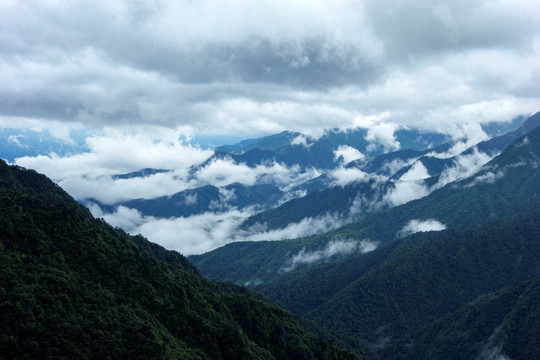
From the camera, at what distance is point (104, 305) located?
122 meters

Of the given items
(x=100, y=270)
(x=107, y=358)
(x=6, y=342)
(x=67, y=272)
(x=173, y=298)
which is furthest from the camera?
(x=173, y=298)

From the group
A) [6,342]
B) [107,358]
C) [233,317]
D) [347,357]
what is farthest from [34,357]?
→ [347,357]

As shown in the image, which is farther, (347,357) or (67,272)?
(347,357)

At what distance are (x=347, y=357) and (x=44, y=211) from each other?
118 m

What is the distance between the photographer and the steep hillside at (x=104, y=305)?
104 m

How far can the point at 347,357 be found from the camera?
179625 mm

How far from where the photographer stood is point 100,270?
457 feet

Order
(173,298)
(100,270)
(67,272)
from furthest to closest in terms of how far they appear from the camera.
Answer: (173,298), (100,270), (67,272)

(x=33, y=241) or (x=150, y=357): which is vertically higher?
(x=33, y=241)

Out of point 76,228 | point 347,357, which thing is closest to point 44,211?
point 76,228

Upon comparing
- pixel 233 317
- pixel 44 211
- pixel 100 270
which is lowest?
pixel 233 317

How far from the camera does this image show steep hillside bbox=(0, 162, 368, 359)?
104 meters

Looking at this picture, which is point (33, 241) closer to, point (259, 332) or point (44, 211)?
point (44, 211)

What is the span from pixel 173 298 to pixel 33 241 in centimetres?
4368
